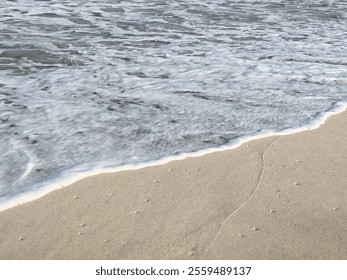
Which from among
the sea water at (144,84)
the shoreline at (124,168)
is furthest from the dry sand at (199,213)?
the sea water at (144,84)

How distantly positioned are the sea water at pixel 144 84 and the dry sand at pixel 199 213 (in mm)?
292

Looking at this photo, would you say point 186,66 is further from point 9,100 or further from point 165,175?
point 165,175

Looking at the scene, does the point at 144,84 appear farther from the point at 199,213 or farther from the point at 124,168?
the point at 199,213

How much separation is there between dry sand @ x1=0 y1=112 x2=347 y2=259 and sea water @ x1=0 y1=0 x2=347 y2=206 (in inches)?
11.5

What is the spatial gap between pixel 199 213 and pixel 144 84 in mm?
2626

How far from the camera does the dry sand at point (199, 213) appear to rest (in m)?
2.62

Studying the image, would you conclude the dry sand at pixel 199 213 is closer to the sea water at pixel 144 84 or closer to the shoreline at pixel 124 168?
the shoreline at pixel 124 168

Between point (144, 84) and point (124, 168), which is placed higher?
point (124, 168)

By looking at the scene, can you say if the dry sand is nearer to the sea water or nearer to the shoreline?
the shoreline

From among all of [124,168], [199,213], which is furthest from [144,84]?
[199,213]

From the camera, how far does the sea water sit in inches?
150

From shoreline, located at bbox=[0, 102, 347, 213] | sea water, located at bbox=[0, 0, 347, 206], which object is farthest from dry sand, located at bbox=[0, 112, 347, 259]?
sea water, located at bbox=[0, 0, 347, 206]

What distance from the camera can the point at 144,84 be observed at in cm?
534
